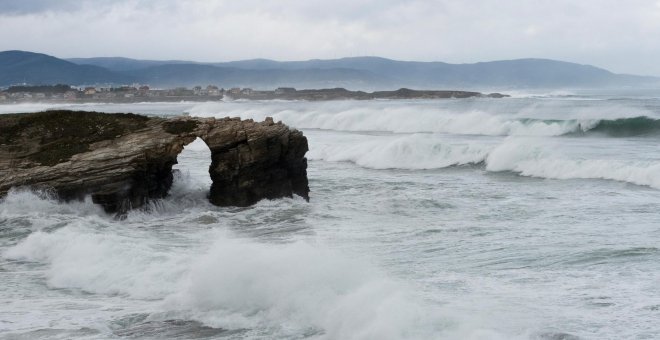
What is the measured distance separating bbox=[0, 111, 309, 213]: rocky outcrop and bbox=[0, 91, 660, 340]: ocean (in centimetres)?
43

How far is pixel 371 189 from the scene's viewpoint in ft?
66.9

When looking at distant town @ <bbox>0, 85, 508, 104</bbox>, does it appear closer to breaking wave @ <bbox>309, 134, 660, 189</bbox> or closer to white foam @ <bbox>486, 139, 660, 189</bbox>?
breaking wave @ <bbox>309, 134, 660, 189</bbox>

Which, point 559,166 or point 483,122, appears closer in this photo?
point 559,166

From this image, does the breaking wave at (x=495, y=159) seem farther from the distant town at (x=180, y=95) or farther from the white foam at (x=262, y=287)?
the distant town at (x=180, y=95)

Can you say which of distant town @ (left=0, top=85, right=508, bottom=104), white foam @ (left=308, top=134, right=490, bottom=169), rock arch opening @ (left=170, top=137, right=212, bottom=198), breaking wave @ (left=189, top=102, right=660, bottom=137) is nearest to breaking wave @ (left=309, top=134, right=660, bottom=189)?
white foam @ (left=308, top=134, right=490, bottom=169)

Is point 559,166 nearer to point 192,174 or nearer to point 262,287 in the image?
point 192,174

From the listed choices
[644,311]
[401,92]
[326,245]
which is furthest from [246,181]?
[401,92]

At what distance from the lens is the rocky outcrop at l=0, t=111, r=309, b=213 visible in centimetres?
1608

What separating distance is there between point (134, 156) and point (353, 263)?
26.0ft

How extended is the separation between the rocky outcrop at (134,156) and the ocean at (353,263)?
427 mm

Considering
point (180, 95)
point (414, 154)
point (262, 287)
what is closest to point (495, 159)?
point (414, 154)

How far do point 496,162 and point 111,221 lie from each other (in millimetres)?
14237

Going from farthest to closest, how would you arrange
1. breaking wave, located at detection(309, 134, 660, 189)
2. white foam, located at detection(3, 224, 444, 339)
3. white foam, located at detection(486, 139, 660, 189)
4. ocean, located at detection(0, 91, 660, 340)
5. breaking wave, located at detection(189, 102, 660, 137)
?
breaking wave, located at detection(189, 102, 660, 137), breaking wave, located at detection(309, 134, 660, 189), white foam, located at detection(486, 139, 660, 189), ocean, located at detection(0, 91, 660, 340), white foam, located at detection(3, 224, 444, 339)

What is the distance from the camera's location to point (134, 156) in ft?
53.6
